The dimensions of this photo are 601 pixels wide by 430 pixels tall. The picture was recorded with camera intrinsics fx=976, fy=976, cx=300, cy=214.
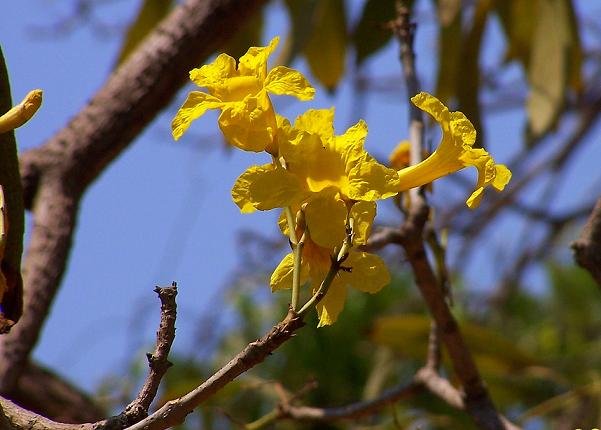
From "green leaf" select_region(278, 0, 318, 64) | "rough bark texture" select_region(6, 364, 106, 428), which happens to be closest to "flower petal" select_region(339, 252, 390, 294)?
"rough bark texture" select_region(6, 364, 106, 428)

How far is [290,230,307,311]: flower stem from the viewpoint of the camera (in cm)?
58

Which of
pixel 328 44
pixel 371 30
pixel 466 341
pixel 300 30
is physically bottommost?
pixel 466 341

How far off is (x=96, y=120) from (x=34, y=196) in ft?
0.49

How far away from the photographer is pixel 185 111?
677 millimetres

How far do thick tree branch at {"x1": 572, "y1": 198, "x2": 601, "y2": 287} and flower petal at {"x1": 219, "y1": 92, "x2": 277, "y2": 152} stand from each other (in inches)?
15.8

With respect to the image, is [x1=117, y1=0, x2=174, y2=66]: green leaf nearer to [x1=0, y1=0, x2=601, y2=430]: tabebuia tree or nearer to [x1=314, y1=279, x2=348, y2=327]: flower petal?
[x1=0, y1=0, x2=601, y2=430]: tabebuia tree

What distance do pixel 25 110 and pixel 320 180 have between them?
20 centimetres

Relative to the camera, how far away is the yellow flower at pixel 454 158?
2.21ft

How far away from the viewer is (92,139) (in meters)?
1.41

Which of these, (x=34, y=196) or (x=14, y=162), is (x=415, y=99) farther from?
(x=34, y=196)

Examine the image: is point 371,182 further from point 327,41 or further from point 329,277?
point 327,41

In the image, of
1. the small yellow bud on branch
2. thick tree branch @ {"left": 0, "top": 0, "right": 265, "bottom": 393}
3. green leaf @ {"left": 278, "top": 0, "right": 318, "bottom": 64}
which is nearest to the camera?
the small yellow bud on branch

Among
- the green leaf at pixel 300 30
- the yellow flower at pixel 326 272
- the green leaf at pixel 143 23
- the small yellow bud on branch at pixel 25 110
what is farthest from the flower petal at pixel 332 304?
the green leaf at pixel 143 23

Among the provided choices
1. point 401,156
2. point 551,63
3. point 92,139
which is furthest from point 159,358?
point 551,63
